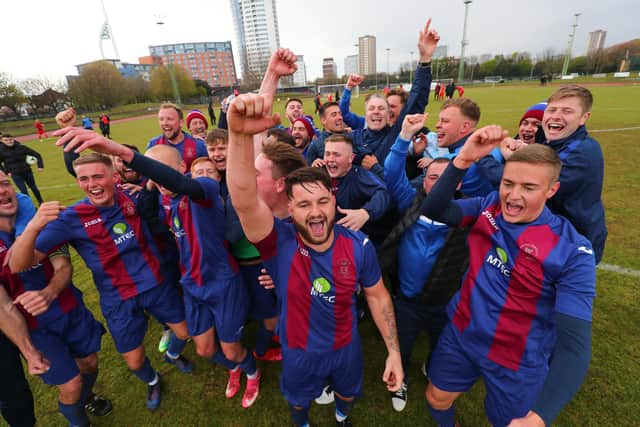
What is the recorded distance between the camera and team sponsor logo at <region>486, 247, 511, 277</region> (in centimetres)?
191

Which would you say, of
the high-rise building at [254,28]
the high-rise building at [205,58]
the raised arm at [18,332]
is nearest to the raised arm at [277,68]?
the raised arm at [18,332]

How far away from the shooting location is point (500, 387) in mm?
1962

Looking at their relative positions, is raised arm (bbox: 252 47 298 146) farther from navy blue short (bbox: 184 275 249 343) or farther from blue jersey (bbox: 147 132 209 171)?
blue jersey (bbox: 147 132 209 171)

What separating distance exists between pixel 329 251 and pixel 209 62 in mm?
135527

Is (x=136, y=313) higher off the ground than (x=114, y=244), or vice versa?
(x=114, y=244)

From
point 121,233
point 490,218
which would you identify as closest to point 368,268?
point 490,218

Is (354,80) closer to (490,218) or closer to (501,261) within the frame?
(490,218)

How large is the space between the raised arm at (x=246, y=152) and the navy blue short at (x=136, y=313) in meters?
1.73

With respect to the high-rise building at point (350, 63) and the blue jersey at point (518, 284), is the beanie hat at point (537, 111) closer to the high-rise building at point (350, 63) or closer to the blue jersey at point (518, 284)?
the blue jersey at point (518, 284)

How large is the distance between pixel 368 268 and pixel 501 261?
86cm

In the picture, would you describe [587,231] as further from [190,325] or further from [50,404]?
[50,404]

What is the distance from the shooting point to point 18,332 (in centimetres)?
216

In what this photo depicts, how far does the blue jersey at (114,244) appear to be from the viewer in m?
2.48

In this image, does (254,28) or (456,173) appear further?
(254,28)
